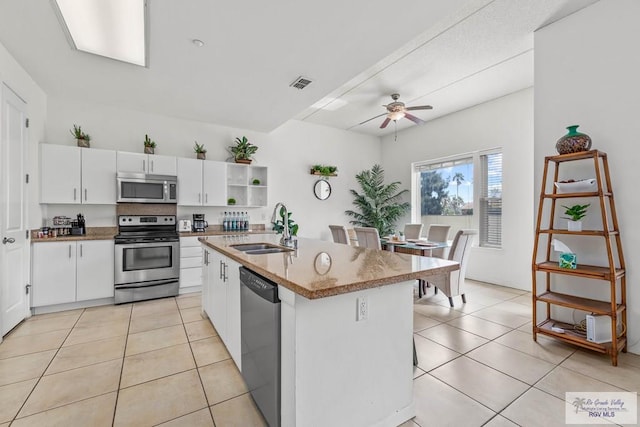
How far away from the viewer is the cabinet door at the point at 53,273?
3.25 m

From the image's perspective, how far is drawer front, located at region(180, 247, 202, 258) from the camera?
4.09m

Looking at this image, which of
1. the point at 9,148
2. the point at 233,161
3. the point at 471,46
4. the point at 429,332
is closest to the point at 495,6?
the point at 471,46

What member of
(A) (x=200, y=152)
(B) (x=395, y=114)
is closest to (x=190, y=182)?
(A) (x=200, y=152)

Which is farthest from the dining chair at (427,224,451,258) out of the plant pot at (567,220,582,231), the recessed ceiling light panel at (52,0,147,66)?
the recessed ceiling light panel at (52,0,147,66)

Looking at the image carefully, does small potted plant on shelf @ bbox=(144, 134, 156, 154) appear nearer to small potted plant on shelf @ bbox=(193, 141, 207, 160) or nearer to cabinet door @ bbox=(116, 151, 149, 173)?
cabinet door @ bbox=(116, 151, 149, 173)

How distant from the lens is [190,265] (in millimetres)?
4145

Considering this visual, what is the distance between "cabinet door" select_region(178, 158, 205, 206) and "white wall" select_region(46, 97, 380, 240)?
326 millimetres

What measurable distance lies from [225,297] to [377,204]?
4610mm

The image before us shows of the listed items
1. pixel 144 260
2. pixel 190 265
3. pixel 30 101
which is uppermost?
pixel 30 101

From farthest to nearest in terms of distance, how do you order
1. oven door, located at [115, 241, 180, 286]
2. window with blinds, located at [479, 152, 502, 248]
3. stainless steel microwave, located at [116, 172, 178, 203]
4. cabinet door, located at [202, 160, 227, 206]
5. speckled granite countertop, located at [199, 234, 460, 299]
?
window with blinds, located at [479, 152, 502, 248] < cabinet door, located at [202, 160, 227, 206] < stainless steel microwave, located at [116, 172, 178, 203] < oven door, located at [115, 241, 180, 286] < speckled granite countertop, located at [199, 234, 460, 299]

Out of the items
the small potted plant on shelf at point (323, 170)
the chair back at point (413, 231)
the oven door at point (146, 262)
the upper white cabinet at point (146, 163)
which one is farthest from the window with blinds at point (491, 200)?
the upper white cabinet at point (146, 163)

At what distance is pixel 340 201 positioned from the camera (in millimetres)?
6285

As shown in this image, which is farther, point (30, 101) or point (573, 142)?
point (30, 101)

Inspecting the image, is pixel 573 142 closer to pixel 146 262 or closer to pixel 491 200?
pixel 491 200
